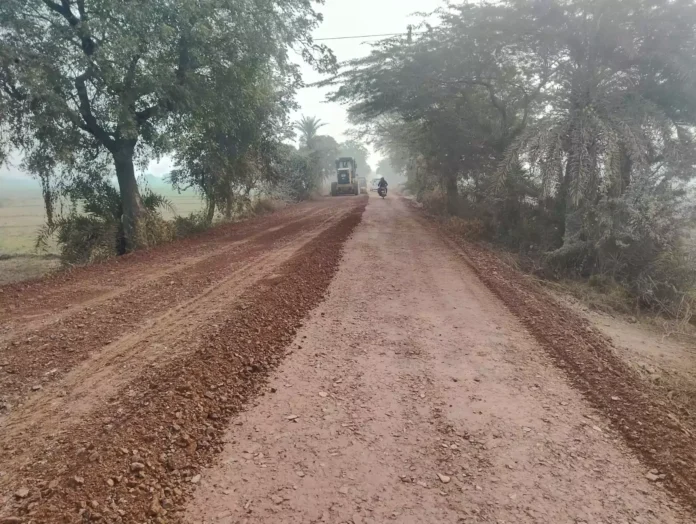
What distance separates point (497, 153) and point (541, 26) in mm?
3496

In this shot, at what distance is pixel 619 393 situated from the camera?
369cm

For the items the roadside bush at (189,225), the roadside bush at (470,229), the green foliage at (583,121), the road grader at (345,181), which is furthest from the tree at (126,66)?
the road grader at (345,181)

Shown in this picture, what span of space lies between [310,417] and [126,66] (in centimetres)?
805

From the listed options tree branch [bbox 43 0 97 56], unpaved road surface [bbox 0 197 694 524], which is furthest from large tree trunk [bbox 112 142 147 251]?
unpaved road surface [bbox 0 197 694 524]

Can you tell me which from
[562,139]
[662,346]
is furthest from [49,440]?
[562,139]

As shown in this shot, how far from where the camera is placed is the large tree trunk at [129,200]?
10448 mm

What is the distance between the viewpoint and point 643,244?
25.1ft

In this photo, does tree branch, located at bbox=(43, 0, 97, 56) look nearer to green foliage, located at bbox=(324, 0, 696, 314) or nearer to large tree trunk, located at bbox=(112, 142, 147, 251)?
large tree trunk, located at bbox=(112, 142, 147, 251)

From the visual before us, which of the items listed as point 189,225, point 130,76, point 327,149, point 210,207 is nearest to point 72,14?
point 130,76

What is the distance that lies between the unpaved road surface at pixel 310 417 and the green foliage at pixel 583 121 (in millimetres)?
3127

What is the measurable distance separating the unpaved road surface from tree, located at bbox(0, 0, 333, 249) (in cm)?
435

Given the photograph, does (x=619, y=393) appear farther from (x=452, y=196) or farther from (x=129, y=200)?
(x=452, y=196)

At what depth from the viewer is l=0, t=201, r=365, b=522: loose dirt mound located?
2318 mm

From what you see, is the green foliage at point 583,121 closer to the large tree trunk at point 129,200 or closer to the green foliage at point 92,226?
the large tree trunk at point 129,200
